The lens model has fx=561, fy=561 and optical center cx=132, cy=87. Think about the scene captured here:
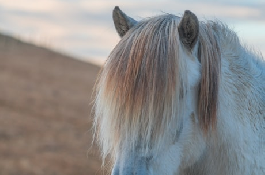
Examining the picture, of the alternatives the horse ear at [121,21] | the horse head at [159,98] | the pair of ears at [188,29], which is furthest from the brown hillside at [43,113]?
the pair of ears at [188,29]

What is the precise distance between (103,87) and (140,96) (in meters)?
0.27

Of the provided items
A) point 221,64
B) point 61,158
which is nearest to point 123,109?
point 221,64

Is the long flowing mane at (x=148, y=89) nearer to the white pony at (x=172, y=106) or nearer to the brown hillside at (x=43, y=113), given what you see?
the white pony at (x=172, y=106)

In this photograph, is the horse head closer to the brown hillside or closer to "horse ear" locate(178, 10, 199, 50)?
"horse ear" locate(178, 10, 199, 50)

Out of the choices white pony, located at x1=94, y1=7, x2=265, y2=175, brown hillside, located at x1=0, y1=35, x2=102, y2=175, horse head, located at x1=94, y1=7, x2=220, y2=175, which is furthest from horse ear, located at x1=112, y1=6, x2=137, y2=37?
brown hillside, located at x1=0, y1=35, x2=102, y2=175

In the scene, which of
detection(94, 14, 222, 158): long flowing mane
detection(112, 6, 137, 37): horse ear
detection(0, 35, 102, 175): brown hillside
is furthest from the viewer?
detection(0, 35, 102, 175): brown hillside

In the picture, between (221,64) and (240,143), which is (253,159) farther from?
(221,64)

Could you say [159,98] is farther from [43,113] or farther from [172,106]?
[43,113]

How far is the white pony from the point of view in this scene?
2.69 meters

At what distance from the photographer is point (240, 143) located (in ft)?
10.0

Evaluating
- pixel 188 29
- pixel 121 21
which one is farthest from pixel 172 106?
pixel 121 21

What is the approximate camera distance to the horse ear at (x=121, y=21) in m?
3.12

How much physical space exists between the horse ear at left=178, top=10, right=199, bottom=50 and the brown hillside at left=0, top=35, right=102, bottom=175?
255 cm

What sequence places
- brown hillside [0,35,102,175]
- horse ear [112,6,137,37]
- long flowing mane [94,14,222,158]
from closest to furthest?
long flowing mane [94,14,222,158], horse ear [112,6,137,37], brown hillside [0,35,102,175]
